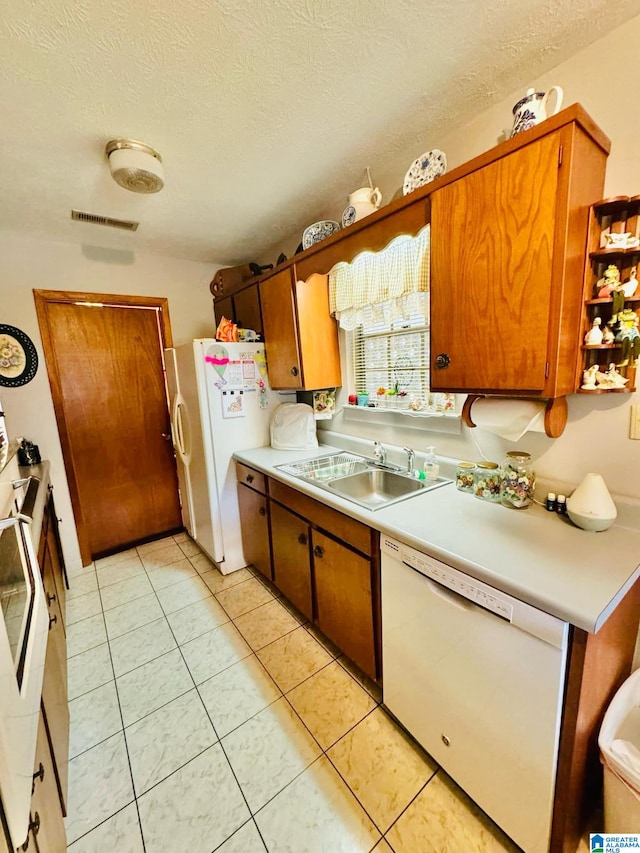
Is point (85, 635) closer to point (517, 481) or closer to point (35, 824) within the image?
point (35, 824)

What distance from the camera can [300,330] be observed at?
6.93 ft

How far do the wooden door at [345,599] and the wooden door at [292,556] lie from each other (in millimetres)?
90

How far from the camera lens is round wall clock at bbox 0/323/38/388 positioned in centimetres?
232

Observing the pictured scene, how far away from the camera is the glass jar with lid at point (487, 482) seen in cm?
142

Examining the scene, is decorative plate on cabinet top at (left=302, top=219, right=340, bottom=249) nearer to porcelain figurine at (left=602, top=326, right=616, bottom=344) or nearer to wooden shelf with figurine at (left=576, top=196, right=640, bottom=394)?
wooden shelf with figurine at (left=576, top=196, right=640, bottom=394)

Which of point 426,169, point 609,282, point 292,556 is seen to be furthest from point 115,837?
point 426,169

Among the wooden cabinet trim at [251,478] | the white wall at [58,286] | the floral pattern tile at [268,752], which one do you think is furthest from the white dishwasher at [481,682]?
the white wall at [58,286]

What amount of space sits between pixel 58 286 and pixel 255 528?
2205 mm

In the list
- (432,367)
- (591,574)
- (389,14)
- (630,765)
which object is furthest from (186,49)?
(630,765)

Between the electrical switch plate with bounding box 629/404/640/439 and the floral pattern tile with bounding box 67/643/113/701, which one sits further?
the floral pattern tile with bounding box 67/643/113/701

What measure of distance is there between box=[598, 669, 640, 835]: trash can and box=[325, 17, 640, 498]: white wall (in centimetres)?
64

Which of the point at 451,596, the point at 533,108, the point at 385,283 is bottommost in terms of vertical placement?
the point at 451,596

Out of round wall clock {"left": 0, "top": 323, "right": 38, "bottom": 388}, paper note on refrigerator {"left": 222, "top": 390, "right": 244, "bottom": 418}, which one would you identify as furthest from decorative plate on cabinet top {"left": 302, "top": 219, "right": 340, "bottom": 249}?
round wall clock {"left": 0, "top": 323, "right": 38, "bottom": 388}

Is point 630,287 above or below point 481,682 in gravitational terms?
above
